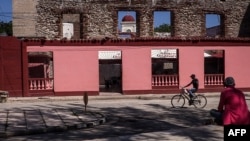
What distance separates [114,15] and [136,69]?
5366 millimetres

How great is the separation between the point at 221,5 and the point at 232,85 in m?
24.9

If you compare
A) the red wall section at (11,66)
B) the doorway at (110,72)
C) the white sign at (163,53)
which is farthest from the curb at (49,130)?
the white sign at (163,53)

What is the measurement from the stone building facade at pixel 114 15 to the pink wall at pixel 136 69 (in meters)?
4.14

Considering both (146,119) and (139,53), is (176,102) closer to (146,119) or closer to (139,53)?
(146,119)

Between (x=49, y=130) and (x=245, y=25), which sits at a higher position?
(x=245, y=25)

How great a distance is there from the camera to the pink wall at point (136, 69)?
86.0 feet

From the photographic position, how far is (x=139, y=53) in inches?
1040

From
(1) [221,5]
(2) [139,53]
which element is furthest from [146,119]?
(1) [221,5]

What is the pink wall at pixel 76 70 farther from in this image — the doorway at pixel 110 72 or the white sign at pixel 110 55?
the doorway at pixel 110 72

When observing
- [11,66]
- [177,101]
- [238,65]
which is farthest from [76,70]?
[238,65]

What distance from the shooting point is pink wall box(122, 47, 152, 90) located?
2620 centimetres

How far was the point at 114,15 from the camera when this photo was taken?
3012 cm

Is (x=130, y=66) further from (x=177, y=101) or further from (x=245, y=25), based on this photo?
(x=245, y=25)

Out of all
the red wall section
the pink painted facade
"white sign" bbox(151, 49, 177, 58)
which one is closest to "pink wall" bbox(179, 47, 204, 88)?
the pink painted facade
